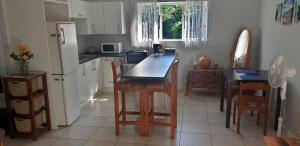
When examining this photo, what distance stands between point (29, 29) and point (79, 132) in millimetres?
1581

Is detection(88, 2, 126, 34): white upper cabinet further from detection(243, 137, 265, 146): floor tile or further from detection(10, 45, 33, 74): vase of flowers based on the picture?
detection(243, 137, 265, 146): floor tile

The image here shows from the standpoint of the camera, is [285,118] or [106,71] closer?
[285,118]

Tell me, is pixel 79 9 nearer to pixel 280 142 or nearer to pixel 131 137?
pixel 131 137

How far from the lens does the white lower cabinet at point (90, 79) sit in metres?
4.21

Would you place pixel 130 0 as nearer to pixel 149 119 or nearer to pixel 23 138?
pixel 149 119

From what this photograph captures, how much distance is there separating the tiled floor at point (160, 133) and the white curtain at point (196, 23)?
159cm

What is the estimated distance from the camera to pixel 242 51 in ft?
14.9

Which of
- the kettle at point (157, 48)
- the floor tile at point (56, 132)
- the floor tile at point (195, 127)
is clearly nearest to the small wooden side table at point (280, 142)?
the floor tile at point (195, 127)

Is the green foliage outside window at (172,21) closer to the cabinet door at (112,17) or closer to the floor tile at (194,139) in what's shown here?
the cabinet door at (112,17)

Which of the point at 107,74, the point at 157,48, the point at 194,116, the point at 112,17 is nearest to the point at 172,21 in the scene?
the point at 157,48

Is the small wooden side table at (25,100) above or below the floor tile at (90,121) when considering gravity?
above

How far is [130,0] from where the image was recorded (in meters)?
5.17

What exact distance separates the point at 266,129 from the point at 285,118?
0.31m

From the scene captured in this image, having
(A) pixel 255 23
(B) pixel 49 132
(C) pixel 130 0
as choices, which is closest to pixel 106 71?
(C) pixel 130 0
